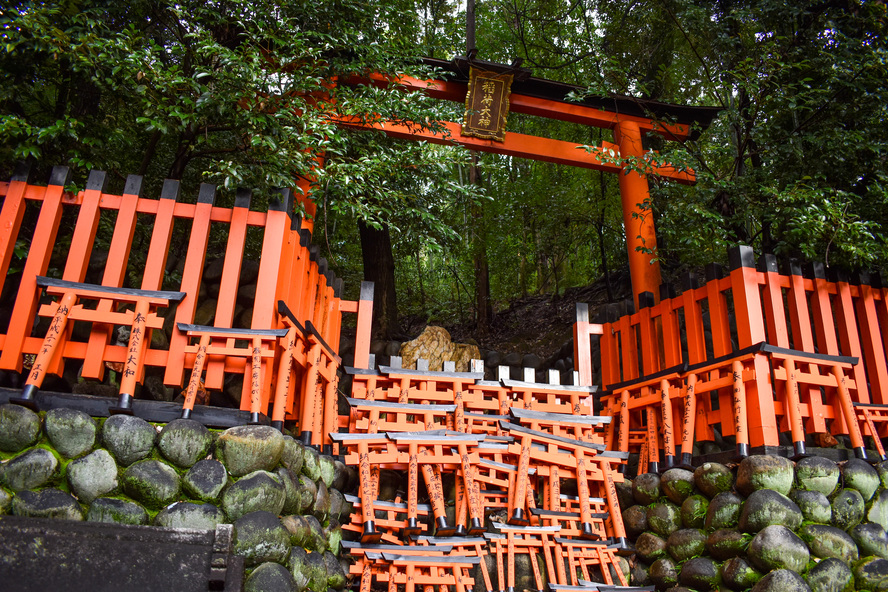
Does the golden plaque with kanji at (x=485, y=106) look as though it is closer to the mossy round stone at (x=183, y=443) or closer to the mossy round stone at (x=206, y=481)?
the mossy round stone at (x=183, y=443)

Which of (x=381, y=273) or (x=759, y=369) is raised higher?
(x=381, y=273)

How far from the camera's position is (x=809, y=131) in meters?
6.97

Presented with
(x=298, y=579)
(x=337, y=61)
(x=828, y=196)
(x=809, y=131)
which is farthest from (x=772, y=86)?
(x=298, y=579)

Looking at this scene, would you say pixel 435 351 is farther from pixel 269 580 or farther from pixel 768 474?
pixel 269 580

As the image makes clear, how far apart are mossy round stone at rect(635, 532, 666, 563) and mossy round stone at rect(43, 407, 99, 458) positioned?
4369 mm

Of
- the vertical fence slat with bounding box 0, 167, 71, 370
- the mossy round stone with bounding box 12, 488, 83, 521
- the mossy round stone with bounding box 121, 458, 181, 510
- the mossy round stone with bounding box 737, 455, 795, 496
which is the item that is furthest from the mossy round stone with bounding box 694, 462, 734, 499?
the vertical fence slat with bounding box 0, 167, 71, 370

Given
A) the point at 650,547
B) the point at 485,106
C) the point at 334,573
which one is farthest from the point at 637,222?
the point at 334,573

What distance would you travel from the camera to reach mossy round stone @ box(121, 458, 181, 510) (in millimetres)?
3457

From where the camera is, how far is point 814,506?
464 centimetres

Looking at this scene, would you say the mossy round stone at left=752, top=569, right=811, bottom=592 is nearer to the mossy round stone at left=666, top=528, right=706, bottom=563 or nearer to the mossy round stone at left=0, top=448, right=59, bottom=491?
the mossy round stone at left=666, top=528, right=706, bottom=563

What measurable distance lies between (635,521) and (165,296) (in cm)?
438

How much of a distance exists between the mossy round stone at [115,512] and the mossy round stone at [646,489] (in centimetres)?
415

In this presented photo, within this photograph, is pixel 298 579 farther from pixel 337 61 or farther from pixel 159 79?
pixel 337 61

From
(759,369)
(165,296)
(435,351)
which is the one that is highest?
(435,351)
